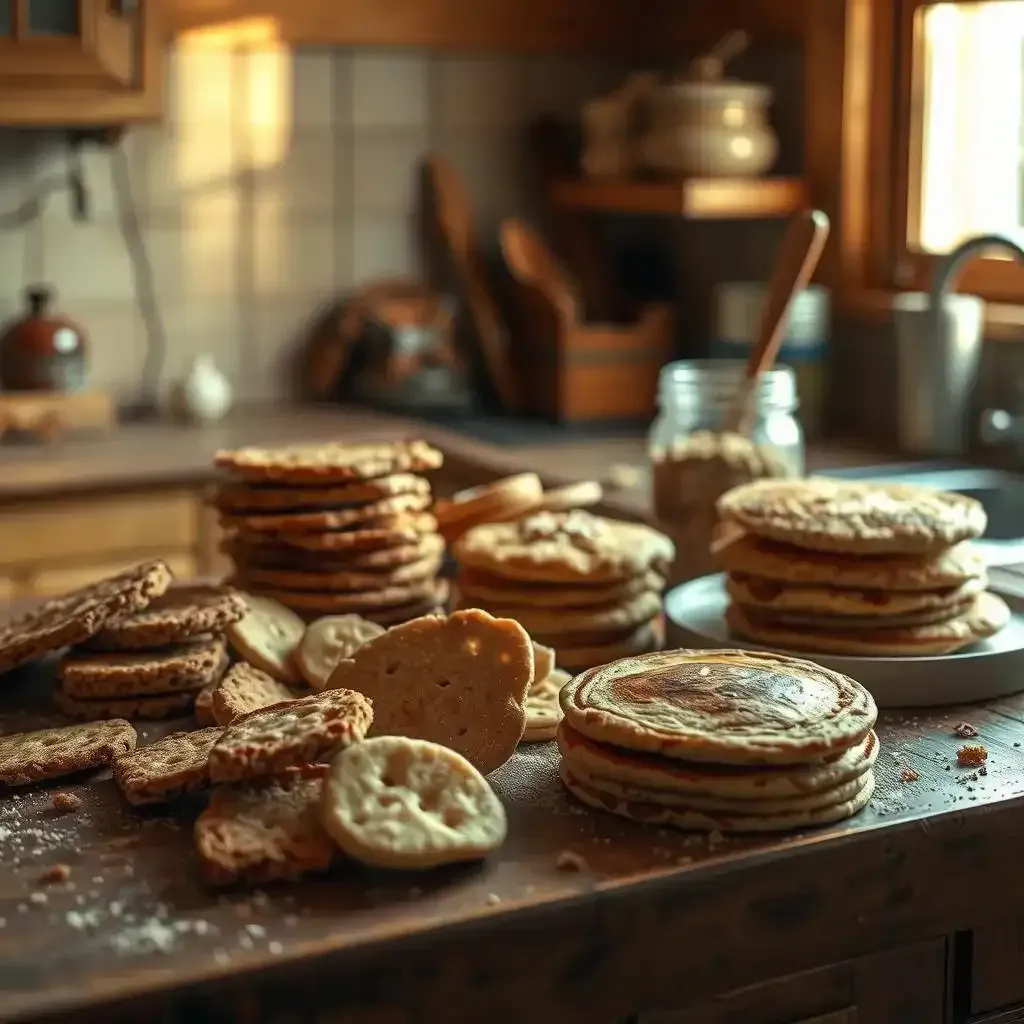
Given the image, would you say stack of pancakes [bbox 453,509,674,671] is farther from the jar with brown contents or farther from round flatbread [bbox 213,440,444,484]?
the jar with brown contents

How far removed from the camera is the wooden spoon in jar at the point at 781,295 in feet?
6.10

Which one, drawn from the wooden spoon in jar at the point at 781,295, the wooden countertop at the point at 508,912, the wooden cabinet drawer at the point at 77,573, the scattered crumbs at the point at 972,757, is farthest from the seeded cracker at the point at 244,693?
A: the wooden cabinet drawer at the point at 77,573

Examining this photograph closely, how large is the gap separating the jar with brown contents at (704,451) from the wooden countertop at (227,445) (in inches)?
16.7

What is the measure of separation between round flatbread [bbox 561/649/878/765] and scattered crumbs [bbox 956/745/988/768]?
10cm

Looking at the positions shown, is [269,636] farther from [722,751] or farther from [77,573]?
[77,573]

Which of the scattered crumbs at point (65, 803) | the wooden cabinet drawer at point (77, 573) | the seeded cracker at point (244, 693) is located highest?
the seeded cracker at point (244, 693)

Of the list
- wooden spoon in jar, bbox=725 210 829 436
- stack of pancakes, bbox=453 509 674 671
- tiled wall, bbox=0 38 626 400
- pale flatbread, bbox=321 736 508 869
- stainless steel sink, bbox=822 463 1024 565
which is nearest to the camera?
pale flatbread, bbox=321 736 508 869

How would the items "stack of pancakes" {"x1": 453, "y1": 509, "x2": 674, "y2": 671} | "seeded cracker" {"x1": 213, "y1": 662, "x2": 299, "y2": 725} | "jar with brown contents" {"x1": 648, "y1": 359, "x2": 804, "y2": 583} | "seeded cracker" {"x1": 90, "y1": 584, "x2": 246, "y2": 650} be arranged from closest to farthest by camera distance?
"seeded cracker" {"x1": 213, "y1": 662, "x2": 299, "y2": 725} → "seeded cracker" {"x1": 90, "y1": 584, "x2": 246, "y2": 650} → "stack of pancakes" {"x1": 453, "y1": 509, "x2": 674, "y2": 671} → "jar with brown contents" {"x1": 648, "y1": 359, "x2": 804, "y2": 583}

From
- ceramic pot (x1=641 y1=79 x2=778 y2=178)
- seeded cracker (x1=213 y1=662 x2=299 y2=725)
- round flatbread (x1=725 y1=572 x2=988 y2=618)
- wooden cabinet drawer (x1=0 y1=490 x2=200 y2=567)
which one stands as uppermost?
ceramic pot (x1=641 y1=79 x2=778 y2=178)

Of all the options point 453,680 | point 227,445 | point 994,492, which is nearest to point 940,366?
point 994,492

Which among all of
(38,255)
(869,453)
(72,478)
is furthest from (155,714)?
(38,255)

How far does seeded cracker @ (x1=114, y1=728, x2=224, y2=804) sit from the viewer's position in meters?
1.17

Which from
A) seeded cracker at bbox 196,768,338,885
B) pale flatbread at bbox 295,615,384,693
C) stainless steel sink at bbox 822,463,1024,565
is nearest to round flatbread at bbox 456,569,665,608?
pale flatbread at bbox 295,615,384,693

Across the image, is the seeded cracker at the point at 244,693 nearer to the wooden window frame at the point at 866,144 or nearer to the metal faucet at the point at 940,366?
the metal faucet at the point at 940,366
